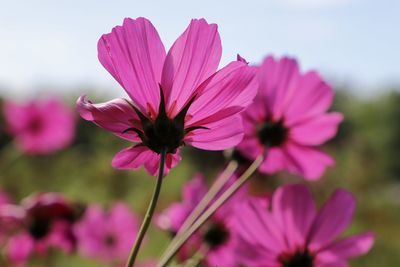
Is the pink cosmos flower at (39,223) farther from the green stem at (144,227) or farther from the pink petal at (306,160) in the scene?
the green stem at (144,227)

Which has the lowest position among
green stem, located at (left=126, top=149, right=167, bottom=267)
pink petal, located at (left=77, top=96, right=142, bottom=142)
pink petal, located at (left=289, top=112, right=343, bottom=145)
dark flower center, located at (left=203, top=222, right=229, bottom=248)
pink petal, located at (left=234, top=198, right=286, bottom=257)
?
dark flower center, located at (left=203, top=222, right=229, bottom=248)

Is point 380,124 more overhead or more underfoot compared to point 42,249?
more underfoot

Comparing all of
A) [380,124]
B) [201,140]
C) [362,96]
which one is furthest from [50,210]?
[362,96]

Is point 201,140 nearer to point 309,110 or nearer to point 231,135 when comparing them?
point 231,135

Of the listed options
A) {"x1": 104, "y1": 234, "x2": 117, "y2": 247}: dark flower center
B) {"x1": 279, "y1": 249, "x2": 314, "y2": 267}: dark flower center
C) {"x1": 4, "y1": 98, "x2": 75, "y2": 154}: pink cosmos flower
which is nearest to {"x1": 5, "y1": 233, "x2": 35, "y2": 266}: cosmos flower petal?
{"x1": 104, "y1": 234, "x2": 117, "y2": 247}: dark flower center

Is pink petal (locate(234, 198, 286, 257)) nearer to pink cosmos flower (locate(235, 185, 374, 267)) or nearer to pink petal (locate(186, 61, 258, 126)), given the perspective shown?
pink cosmos flower (locate(235, 185, 374, 267))

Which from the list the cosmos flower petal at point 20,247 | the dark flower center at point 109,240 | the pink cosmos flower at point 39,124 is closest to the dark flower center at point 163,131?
the cosmos flower petal at point 20,247
